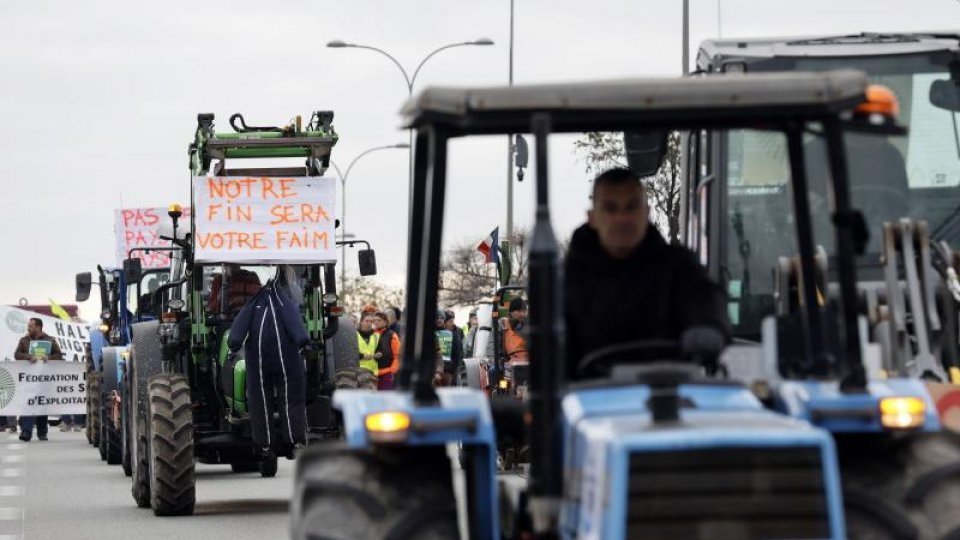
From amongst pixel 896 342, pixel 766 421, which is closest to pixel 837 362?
pixel 766 421

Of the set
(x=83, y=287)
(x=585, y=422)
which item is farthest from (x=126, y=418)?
(x=585, y=422)

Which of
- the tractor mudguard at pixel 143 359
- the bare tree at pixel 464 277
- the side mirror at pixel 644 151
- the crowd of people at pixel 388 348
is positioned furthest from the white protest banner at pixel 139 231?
the bare tree at pixel 464 277

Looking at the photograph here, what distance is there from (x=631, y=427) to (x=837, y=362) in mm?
1367

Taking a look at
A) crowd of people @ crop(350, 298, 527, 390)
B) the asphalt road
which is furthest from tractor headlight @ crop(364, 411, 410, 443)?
crowd of people @ crop(350, 298, 527, 390)

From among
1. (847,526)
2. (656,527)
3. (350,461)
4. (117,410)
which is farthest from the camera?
(117,410)

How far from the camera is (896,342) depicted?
11688 mm

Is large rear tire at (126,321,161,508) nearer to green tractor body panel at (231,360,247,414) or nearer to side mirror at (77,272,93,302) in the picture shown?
green tractor body panel at (231,360,247,414)

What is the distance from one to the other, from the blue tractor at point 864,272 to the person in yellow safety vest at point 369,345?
1401cm

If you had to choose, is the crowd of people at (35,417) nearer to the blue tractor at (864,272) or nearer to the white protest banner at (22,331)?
the white protest banner at (22,331)

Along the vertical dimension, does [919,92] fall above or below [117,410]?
above

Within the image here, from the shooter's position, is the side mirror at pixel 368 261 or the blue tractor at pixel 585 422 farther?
the side mirror at pixel 368 261

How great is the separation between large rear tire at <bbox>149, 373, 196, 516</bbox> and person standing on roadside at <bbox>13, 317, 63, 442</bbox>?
65.7ft

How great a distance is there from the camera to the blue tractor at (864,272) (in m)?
7.57

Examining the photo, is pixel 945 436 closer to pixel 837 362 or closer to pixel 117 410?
pixel 837 362
